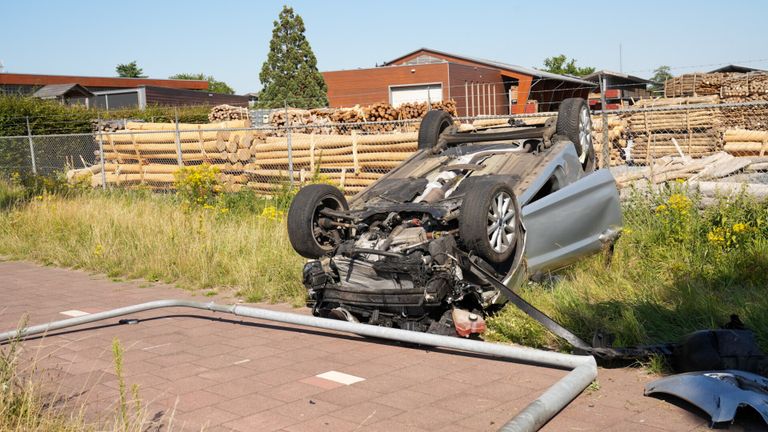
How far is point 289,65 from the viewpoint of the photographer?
192 feet

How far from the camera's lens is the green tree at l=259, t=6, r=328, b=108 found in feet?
189

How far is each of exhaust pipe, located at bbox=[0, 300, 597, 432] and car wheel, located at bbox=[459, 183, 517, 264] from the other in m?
0.85

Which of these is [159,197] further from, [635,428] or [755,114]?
[755,114]

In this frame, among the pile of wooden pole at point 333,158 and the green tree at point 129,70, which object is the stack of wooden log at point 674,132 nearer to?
the pile of wooden pole at point 333,158

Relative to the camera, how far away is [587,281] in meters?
7.25

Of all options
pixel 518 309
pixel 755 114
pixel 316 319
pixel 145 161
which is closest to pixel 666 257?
pixel 518 309

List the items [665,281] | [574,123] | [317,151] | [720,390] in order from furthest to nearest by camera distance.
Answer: [317,151]
[574,123]
[665,281]
[720,390]

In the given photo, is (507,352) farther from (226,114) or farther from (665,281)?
(226,114)

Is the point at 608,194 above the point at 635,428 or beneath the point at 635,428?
above

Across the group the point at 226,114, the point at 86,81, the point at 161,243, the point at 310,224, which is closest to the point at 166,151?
the point at 161,243

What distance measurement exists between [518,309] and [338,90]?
39.8 m

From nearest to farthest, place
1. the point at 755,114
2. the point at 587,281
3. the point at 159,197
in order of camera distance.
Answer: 1. the point at 587,281
2. the point at 159,197
3. the point at 755,114

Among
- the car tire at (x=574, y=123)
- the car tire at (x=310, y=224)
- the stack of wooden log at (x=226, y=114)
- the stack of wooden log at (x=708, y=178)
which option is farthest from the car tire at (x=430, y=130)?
the stack of wooden log at (x=226, y=114)

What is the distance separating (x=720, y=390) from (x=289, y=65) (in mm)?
56129
